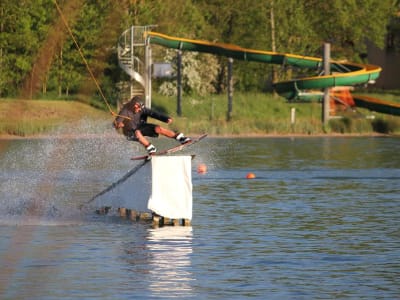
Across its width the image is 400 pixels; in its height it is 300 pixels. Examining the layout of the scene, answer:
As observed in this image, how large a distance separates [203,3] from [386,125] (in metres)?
24.2

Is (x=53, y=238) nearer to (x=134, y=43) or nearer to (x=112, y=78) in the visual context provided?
(x=134, y=43)

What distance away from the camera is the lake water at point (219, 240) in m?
16.8

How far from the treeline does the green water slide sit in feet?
6.44

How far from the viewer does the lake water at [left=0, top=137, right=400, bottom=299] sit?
663 inches

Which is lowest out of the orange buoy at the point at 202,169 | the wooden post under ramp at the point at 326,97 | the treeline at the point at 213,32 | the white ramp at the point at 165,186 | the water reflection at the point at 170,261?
the water reflection at the point at 170,261

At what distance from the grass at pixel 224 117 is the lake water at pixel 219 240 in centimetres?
2168

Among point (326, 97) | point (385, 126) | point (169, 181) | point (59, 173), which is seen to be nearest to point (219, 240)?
point (169, 181)

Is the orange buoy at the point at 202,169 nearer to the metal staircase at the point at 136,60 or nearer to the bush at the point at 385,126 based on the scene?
the metal staircase at the point at 136,60

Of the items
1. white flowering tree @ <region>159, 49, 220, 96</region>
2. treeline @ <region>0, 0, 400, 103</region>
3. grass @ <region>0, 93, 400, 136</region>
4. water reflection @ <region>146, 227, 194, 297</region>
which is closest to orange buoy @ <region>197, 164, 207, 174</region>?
water reflection @ <region>146, 227, 194, 297</region>

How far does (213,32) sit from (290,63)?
16.2 metres

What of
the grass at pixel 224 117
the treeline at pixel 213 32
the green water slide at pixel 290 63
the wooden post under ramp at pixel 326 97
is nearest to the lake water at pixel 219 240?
the grass at pixel 224 117

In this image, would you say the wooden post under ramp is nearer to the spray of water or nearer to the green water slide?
the green water slide

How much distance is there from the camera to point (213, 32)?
8988 centimetres

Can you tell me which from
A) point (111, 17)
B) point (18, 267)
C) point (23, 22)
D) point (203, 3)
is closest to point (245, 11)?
point (203, 3)
